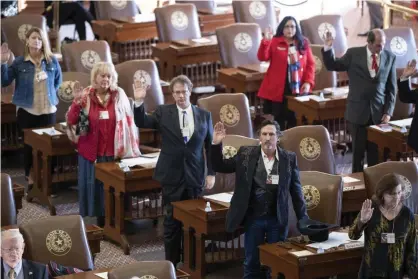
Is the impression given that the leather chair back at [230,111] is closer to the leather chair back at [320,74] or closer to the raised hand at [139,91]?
the raised hand at [139,91]

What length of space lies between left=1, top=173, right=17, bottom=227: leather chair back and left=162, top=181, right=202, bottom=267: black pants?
1.16 meters

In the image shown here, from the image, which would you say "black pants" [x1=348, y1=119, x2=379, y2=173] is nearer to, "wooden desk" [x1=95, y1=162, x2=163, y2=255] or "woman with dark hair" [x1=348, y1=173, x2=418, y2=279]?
"wooden desk" [x1=95, y1=162, x2=163, y2=255]

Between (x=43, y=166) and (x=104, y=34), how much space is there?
4.34 metres

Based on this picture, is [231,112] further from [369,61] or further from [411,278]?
[411,278]

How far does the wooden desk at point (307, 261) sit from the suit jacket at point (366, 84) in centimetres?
293

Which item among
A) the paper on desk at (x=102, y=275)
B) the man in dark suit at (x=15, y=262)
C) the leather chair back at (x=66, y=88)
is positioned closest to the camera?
the man in dark suit at (x=15, y=262)

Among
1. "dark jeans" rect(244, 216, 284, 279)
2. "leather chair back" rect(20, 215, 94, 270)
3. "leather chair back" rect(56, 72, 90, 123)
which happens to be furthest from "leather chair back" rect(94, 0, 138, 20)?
"leather chair back" rect(20, 215, 94, 270)

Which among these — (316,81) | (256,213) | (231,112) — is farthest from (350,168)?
(256,213)

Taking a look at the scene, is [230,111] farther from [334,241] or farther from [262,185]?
[334,241]

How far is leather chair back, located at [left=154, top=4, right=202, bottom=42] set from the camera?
46.0 feet

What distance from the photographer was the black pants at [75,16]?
1545cm

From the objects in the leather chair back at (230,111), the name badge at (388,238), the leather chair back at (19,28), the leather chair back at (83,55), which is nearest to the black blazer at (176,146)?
the leather chair back at (230,111)

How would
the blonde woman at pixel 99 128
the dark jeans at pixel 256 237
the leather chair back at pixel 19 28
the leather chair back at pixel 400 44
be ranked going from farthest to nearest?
the leather chair back at pixel 19 28, the leather chair back at pixel 400 44, the blonde woman at pixel 99 128, the dark jeans at pixel 256 237

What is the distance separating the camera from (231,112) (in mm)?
10500
